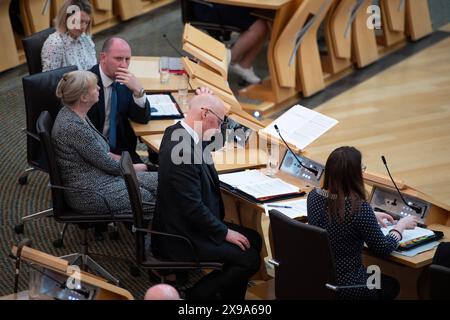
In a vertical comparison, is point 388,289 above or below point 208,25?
below

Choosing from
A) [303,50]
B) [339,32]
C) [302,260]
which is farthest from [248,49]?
[302,260]

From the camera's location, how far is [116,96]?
5426 mm

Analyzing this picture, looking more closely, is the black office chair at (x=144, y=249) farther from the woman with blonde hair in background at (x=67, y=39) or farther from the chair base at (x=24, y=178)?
the chair base at (x=24, y=178)

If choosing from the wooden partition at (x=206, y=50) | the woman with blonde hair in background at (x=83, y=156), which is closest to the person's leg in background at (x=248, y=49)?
the wooden partition at (x=206, y=50)

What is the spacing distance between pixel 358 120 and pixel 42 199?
9.38 ft

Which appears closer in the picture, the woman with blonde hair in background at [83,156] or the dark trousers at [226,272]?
the dark trousers at [226,272]

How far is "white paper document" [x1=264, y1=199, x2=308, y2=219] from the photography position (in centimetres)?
436

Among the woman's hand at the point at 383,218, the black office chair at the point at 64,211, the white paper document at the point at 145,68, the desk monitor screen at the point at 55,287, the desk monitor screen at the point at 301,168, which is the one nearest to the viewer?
the desk monitor screen at the point at 55,287

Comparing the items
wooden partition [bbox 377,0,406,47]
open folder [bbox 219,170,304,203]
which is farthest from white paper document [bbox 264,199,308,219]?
wooden partition [bbox 377,0,406,47]

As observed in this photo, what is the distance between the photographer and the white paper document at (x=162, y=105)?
219 inches

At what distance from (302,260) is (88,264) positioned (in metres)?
1.45

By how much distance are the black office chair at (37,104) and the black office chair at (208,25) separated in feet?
7.63

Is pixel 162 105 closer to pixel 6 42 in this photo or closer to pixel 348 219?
pixel 348 219

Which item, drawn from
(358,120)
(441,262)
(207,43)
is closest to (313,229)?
(441,262)
